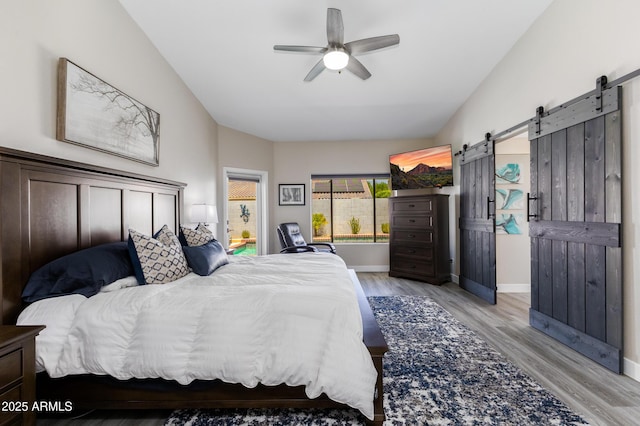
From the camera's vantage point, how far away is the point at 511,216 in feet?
14.2

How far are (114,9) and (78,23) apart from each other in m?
0.55

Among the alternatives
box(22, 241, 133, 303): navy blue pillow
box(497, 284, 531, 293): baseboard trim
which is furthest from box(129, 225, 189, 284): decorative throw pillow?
box(497, 284, 531, 293): baseboard trim

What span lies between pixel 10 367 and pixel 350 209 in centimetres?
513

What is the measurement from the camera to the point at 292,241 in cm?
496

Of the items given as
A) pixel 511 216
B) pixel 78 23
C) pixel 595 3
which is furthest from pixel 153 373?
pixel 511 216

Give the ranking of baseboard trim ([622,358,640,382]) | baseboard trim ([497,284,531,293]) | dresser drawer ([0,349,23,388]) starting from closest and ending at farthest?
1. dresser drawer ([0,349,23,388])
2. baseboard trim ([622,358,640,382])
3. baseboard trim ([497,284,531,293])

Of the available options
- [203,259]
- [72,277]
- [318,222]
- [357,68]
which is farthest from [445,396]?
[318,222]

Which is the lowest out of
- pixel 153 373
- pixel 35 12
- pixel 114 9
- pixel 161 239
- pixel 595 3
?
pixel 153 373

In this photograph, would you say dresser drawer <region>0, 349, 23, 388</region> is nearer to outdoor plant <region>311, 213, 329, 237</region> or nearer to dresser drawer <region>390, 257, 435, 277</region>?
dresser drawer <region>390, 257, 435, 277</region>

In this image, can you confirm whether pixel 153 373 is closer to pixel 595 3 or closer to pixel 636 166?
pixel 636 166

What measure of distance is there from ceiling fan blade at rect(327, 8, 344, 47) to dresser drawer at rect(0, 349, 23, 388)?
2733mm

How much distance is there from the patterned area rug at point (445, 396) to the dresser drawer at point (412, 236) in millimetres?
2215

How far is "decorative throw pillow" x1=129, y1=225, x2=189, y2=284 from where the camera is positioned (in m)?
2.01

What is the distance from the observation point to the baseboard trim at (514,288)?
14.0ft
